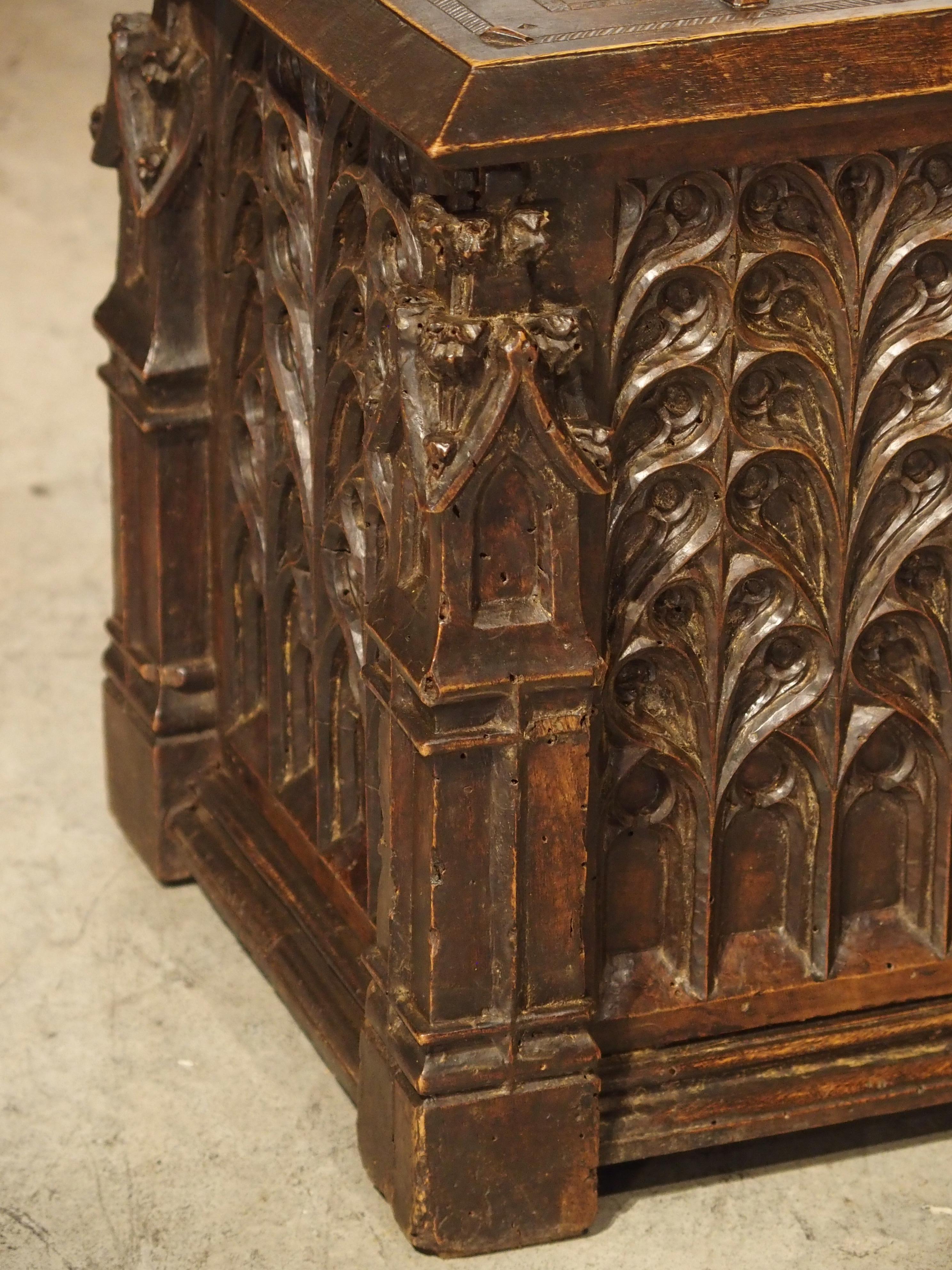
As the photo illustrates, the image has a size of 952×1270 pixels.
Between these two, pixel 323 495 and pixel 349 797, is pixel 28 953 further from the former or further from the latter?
pixel 323 495

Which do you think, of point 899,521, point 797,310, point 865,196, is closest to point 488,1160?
point 899,521

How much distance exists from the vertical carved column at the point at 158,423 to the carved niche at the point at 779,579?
84 centimetres

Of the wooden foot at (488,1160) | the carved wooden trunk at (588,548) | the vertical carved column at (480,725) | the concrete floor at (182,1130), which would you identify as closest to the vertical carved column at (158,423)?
the carved wooden trunk at (588,548)

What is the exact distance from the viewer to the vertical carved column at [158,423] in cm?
329

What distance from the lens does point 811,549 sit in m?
2.82

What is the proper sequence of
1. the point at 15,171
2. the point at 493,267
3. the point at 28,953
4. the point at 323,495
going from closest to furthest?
1. the point at 493,267
2. the point at 323,495
3. the point at 28,953
4. the point at 15,171

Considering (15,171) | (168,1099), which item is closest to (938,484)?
(168,1099)

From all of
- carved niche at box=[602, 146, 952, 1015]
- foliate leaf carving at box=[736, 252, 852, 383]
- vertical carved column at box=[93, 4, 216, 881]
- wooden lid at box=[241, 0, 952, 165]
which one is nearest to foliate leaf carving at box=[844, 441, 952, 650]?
carved niche at box=[602, 146, 952, 1015]

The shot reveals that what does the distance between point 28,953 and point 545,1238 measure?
35.3 inches

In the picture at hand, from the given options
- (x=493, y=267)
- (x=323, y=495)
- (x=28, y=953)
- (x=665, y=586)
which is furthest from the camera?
(x=28, y=953)

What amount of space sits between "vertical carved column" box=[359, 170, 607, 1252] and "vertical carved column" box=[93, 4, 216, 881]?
0.60m

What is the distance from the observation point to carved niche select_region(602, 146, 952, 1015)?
8.77 feet

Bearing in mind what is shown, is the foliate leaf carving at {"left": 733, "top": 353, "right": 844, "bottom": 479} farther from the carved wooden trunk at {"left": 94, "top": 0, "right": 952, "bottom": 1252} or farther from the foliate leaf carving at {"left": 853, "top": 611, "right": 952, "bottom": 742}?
the foliate leaf carving at {"left": 853, "top": 611, "right": 952, "bottom": 742}

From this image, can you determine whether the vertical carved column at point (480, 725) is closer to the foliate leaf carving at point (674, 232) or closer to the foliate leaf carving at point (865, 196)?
the foliate leaf carving at point (674, 232)
